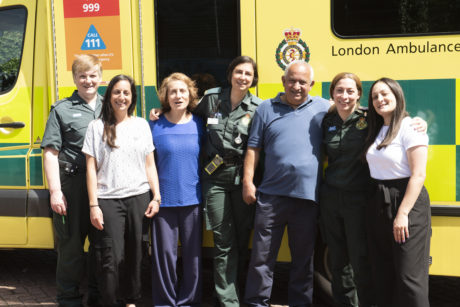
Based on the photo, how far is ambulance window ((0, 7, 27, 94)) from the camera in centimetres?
414

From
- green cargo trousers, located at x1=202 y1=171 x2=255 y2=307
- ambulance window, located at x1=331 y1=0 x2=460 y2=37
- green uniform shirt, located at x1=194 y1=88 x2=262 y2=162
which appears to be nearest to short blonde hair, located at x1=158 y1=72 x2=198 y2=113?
green uniform shirt, located at x1=194 y1=88 x2=262 y2=162

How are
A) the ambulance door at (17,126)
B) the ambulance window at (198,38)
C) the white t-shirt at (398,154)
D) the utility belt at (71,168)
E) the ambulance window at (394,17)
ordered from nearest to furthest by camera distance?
the white t-shirt at (398,154) → the ambulance window at (394,17) → the utility belt at (71,168) → the ambulance window at (198,38) → the ambulance door at (17,126)

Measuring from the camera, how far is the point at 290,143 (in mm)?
3355

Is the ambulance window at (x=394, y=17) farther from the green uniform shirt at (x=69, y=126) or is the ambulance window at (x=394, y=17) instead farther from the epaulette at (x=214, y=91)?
the green uniform shirt at (x=69, y=126)

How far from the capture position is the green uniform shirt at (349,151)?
321 cm

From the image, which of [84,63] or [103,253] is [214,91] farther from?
[103,253]

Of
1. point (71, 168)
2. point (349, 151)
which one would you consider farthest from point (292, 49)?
point (71, 168)

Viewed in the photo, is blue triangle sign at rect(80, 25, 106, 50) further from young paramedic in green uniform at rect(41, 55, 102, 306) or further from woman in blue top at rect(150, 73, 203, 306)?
woman in blue top at rect(150, 73, 203, 306)

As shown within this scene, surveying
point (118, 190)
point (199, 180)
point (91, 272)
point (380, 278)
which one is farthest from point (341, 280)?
point (91, 272)

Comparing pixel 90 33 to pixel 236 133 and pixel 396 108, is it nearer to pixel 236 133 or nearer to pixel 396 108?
pixel 236 133

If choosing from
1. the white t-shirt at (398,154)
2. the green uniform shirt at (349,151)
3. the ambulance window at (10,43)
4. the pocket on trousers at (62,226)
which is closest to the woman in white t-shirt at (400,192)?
the white t-shirt at (398,154)

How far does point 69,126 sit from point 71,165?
26cm

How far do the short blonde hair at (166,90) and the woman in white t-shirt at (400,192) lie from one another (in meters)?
1.19

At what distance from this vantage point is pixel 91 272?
390 centimetres
